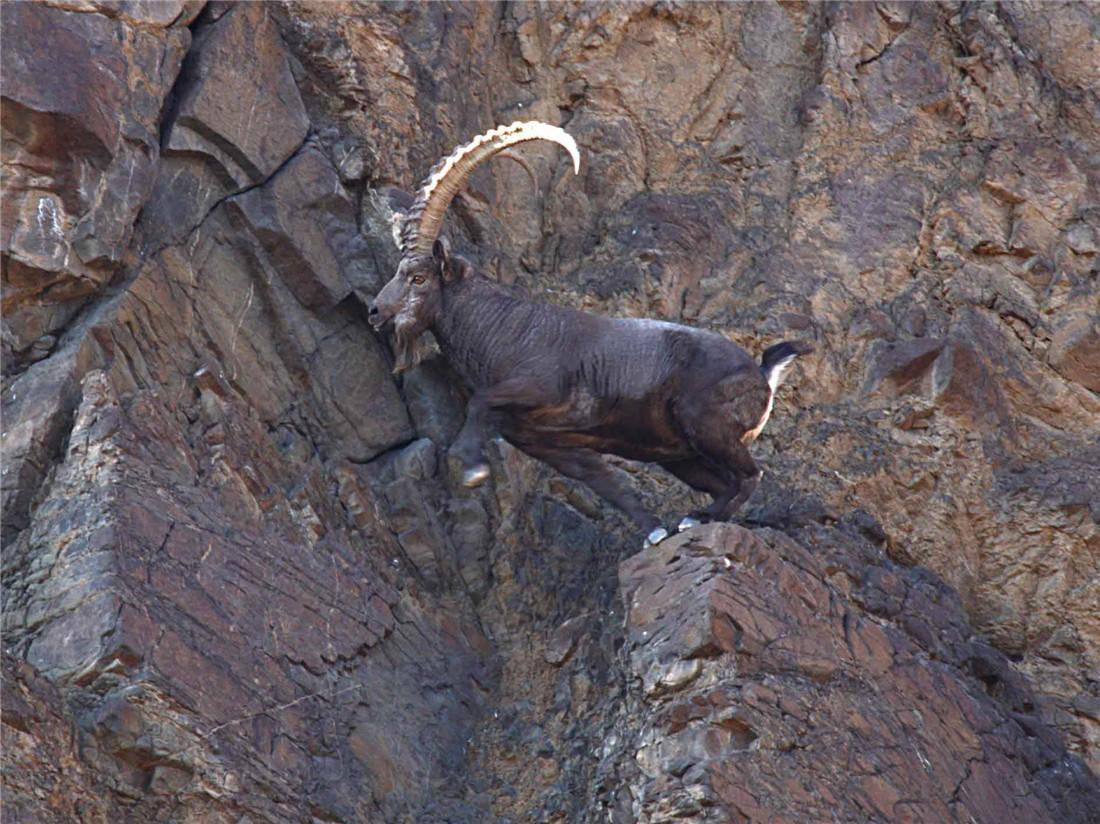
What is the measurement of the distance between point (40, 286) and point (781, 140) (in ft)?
21.6

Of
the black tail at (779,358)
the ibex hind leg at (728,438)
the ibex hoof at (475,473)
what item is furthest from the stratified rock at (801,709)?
the black tail at (779,358)

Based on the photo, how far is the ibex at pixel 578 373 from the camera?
36.2 ft

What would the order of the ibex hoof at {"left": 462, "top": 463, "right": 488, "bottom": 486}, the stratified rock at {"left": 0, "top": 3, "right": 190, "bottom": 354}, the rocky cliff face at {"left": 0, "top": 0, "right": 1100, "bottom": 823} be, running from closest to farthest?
the rocky cliff face at {"left": 0, "top": 0, "right": 1100, "bottom": 823} → the ibex hoof at {"left": 462, "top": 463, "right": 488, "bottom": 486} → the stratified rock at {"left": 0, "top": 3, "right": 190, "bottom": 354}

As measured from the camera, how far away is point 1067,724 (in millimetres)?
11695

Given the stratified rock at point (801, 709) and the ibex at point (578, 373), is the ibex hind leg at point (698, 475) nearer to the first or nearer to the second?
the ibex at point (578, 373)

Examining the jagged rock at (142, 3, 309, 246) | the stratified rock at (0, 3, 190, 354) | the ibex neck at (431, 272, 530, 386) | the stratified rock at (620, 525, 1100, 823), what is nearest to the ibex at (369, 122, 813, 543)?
the ibex neck at (431, 272, 530, 386)

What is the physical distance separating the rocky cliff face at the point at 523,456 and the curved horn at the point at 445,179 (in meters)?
1.03

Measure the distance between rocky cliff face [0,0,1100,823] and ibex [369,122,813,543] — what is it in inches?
29.6

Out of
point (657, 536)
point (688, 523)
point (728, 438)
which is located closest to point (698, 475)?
point (728, 438)

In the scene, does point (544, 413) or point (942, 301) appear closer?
point (544, 413)

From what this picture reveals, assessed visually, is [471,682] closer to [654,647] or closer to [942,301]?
[654,647]

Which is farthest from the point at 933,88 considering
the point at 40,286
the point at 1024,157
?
the point at 40,286

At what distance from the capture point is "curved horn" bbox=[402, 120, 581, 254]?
11.5 m

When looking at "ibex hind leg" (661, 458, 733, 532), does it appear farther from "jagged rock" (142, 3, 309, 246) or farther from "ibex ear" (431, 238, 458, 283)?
"jagged rock" (142, 3, 309, 246)
